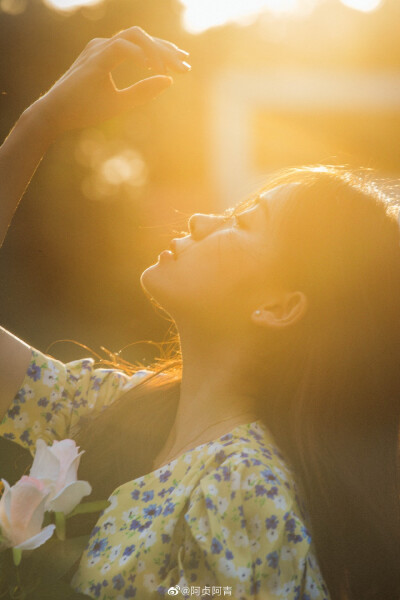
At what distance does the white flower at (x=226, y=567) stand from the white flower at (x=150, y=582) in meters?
0.15

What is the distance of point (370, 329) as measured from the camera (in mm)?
1622

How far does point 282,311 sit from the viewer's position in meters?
1.64

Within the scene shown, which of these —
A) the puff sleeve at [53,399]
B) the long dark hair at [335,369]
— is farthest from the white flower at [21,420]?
the long dark hair at [335,369]

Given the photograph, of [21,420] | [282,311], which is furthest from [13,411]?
[282,311]

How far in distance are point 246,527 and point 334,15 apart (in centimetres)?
371

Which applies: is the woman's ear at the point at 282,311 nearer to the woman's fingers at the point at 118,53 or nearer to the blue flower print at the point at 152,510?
the blue flower print at the point at 152,510

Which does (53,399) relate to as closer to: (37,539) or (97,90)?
(37,539)

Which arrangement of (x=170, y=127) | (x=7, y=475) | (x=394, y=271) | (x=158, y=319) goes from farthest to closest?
(x=170, y=127) → (x=158, y=319) → (x=7, y=475) → (x=394, y=271)

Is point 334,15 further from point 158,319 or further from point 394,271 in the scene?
point 394,271

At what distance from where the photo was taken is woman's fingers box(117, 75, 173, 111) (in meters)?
1.47

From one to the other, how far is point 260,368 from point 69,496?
70 cm

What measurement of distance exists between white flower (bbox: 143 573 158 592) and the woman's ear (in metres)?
0.66

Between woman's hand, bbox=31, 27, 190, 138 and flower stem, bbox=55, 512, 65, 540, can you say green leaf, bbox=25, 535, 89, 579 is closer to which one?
Answer: flower stem, bbox=55, 512, 65, 540

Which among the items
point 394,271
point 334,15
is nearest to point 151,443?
point 394,271
